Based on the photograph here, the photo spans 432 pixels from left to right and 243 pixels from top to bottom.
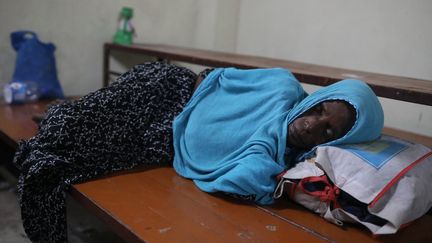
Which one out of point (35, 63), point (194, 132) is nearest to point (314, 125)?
point (194, 132)

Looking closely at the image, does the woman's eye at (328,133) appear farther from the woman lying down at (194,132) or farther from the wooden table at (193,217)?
the wooden table at (193,217)

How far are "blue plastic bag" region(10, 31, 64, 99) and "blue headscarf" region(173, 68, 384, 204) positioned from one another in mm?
1115

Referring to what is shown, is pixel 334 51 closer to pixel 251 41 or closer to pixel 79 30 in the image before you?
pixel 251 41

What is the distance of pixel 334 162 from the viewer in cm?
99

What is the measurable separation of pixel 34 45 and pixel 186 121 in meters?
1.16

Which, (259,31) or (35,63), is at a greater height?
(259,31)

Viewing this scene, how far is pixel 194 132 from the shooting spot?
1228 millimetres

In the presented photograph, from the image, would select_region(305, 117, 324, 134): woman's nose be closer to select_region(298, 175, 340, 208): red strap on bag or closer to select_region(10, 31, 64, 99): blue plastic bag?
select_region(298, 175, 340, 208): red strap on bag

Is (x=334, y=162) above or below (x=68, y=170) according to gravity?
above

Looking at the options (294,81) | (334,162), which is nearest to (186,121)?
(294,81)

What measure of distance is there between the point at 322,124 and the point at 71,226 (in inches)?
42.2

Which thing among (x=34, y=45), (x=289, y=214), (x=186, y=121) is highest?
(x=34, y=45)

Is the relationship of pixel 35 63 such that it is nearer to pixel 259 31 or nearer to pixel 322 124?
pixel 259 31

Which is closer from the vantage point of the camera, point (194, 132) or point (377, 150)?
point (377, 150)
